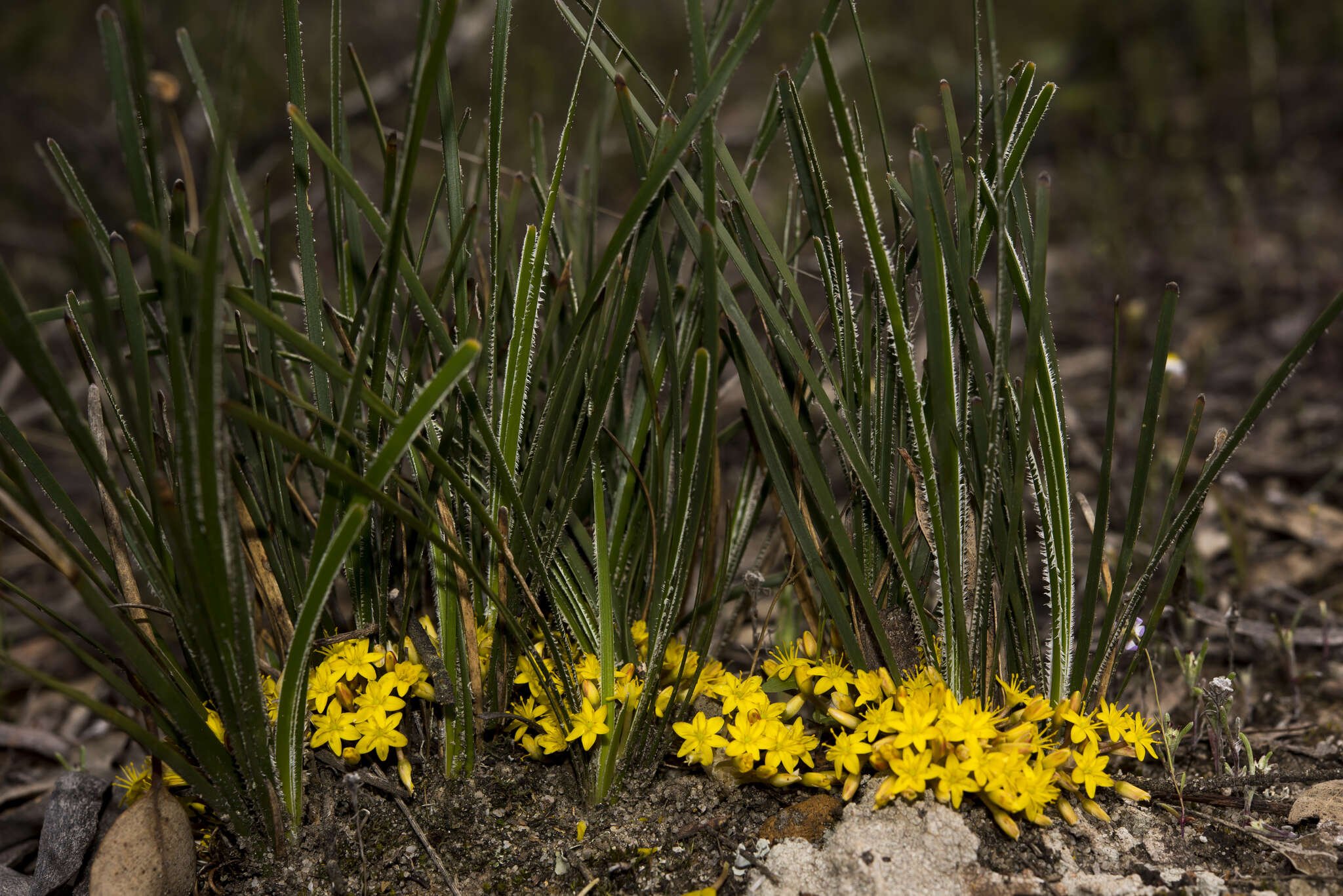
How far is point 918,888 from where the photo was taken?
1.13 metres

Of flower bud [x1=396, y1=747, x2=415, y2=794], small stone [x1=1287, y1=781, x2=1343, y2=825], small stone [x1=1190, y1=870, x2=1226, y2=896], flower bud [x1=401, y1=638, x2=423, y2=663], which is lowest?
small stone [x1=1190, y1=870, x2=1226, y2=896]

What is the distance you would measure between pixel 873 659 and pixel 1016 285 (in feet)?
1.82

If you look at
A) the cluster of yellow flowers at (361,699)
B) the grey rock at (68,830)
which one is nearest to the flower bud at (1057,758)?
the cluster of yellow flowers at (361,699)

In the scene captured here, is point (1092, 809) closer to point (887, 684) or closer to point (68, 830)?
point (887, 684)

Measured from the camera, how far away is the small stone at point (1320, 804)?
1252mm

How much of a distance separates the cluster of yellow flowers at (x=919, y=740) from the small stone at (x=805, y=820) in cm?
3

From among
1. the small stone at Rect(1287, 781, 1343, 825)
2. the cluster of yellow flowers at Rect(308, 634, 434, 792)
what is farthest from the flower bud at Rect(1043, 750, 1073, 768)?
the cluster of yellow flowers at Rect(308, 634, 434, 792)

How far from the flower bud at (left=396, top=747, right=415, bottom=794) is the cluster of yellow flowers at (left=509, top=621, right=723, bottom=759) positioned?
0.49 ft

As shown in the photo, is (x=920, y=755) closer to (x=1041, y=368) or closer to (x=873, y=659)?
(x=873, y=659)

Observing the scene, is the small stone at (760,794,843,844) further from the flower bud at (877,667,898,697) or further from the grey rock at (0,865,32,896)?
the grey rock at (0,865,32,896)

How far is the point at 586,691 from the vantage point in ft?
4.11

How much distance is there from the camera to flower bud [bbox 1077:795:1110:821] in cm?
120

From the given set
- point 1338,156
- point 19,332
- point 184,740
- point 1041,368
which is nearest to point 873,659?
point 1041,368

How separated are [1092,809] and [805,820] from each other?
1.21 ft
